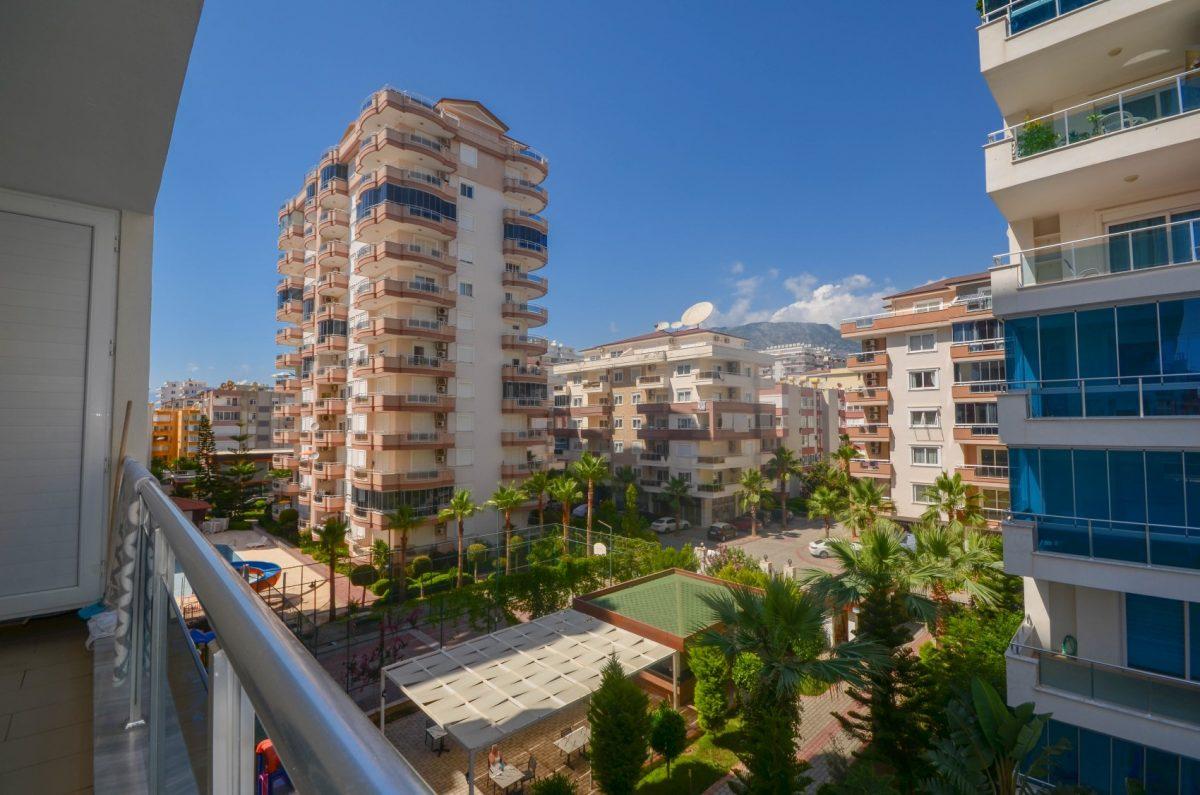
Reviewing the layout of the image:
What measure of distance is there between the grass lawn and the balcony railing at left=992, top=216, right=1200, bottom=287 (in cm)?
1015

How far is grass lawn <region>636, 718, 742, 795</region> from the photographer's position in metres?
10.9

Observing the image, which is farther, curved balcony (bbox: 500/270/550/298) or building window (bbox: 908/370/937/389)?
curved balcony (bbox: 500/270/550/298)

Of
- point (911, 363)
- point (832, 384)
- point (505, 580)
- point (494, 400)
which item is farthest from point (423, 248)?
point (832, 384)

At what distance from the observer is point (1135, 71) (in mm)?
9898

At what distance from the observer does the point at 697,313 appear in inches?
1708

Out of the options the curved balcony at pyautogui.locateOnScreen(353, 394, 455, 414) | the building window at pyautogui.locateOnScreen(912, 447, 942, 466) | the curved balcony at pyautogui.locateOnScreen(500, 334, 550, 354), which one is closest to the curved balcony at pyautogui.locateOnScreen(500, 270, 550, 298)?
the curved balcony at pyautogui.locateOnScreen(500, 334, 550, 354)

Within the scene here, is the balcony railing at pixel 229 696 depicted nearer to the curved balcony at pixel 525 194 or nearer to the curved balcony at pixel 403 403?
the curved balcony at pixel 403 403

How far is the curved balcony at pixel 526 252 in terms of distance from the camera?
3084 cm

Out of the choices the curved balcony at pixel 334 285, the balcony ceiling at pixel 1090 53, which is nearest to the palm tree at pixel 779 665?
the balcony ceiling at pixel 1090 53

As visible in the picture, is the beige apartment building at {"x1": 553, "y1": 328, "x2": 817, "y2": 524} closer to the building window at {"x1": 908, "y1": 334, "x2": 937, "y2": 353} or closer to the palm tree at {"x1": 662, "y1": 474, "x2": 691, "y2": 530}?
the palm tree at {"x1": 662, "y1": 474, "x2": 691, "y2": 530}

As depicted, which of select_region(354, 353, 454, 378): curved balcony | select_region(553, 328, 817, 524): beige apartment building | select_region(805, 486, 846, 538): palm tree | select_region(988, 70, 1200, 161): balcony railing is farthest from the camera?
select_region(553, 328, 817, 524): beige apartment building

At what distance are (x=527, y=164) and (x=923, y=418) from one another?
2582 cm

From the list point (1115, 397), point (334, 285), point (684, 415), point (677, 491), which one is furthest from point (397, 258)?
point (1115, 397)

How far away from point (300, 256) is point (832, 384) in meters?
56.3
